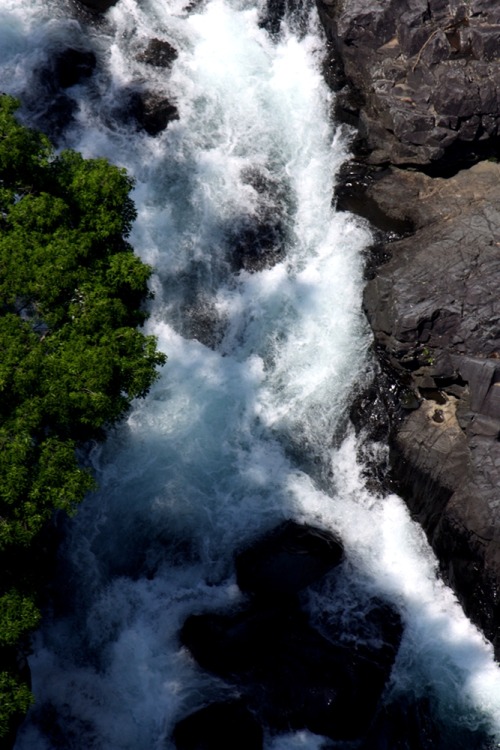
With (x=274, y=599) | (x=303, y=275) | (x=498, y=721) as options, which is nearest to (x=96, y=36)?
(x=303, y=275)

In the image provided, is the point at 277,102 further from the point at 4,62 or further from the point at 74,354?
the point at 74,354

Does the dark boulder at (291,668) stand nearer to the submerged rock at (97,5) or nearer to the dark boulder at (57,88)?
the dark boulder at (57,88)

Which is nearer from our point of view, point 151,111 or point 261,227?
point 261,227

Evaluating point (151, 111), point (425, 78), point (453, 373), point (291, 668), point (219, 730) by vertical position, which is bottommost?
point (219, 730)

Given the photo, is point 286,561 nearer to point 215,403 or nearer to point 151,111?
point 215,403

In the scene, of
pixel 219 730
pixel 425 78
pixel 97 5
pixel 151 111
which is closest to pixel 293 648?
pixel 219 730

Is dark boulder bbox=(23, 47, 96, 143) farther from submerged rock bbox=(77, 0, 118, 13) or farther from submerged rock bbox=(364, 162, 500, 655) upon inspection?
submerged rock bbox=(364, 162, 500, 655)

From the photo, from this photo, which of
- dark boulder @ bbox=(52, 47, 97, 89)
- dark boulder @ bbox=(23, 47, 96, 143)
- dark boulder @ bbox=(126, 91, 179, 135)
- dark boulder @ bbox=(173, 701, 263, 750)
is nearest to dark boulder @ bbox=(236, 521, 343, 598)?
dark boulder @ bbox=(173, 701, 263, 750)
